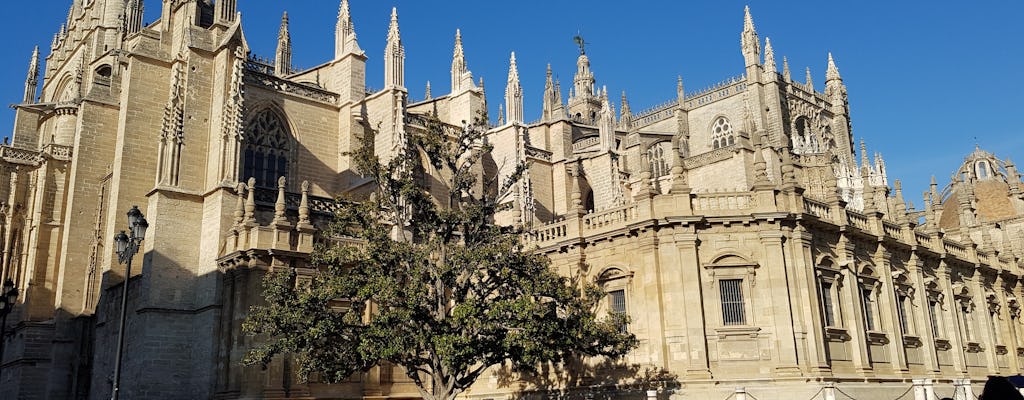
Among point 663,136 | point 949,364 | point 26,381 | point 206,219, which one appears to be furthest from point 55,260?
point 663,136

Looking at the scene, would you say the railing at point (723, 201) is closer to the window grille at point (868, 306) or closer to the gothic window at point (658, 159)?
the window grille at point (868, 306)

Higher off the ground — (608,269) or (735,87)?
(735,87)

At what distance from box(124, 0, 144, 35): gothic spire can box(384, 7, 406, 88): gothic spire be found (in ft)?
42.5

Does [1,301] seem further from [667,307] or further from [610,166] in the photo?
[610,166]

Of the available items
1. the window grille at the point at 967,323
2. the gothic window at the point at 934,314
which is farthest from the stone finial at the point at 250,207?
the window grille at the point at 967,323

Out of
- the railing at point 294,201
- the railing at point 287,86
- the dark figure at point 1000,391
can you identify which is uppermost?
the railing at point 287,86

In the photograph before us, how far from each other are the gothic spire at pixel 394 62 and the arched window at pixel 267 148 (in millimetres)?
4224

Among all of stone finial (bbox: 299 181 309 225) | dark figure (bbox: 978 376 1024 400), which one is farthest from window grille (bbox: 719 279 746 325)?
dark figure (bbox: 978 376 1024 400)

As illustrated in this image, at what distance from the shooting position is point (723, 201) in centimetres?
2380

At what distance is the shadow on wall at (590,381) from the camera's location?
885 inches

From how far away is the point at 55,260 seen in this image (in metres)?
32.1

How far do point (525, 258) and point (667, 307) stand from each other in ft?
16.2

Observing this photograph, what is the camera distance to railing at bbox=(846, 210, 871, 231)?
2625 centimetres

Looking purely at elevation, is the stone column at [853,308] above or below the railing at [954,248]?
below
